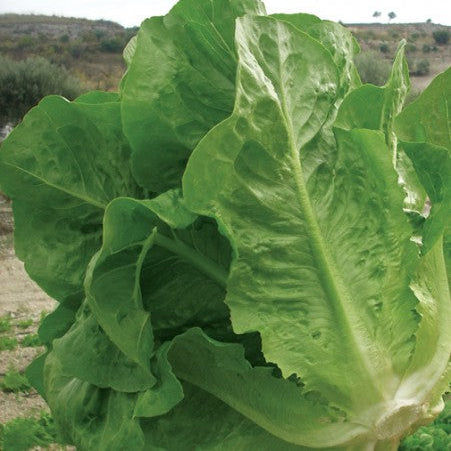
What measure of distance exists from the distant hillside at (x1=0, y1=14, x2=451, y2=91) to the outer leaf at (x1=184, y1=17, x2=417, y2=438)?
32.9m

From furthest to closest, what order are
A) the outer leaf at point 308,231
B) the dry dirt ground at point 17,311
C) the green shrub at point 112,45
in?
1. the green shrub at point 112,45
2. the dry dirt ground at point 17,311
3. the outer leaf at point 308,231

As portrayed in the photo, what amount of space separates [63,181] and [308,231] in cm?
98

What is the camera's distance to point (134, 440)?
7.63 feet

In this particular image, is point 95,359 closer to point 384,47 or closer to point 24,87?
point 24,87

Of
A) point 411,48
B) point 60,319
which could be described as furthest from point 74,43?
point 60,319

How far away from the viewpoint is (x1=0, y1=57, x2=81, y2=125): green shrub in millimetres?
27250

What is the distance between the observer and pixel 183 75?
2.33 m

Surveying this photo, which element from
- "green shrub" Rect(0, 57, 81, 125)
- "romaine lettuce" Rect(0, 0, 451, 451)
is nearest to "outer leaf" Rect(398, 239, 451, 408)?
"romaine lettuce" Rect(0, 0, 451, 451)

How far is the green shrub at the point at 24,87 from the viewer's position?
1073 inches

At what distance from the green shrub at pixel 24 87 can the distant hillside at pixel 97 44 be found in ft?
20.3

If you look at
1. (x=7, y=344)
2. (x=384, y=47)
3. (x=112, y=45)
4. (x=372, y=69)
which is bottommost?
(x=7, y=344)

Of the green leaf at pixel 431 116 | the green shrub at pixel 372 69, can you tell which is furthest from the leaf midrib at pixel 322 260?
the green shrub at pixel 372 69

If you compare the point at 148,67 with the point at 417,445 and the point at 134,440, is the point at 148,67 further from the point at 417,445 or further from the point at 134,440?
the point at 417,445

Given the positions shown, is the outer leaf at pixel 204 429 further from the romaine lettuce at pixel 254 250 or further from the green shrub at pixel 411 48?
the green shrub at pixel 411 48
